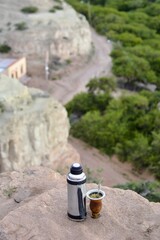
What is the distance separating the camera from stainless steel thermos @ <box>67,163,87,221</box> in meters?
6.40

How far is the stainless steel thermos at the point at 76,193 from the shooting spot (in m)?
6.40

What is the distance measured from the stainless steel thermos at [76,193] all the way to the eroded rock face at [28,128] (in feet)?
39.2

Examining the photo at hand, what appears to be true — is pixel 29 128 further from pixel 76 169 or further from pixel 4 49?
pixel 4 49

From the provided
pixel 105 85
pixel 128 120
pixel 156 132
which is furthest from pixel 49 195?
pixel 105 85

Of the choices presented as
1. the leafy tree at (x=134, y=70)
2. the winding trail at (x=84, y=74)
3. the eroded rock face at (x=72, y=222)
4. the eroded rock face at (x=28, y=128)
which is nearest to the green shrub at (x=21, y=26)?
the winding trail at (x=84, y=74)

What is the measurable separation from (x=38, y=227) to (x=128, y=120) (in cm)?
2331

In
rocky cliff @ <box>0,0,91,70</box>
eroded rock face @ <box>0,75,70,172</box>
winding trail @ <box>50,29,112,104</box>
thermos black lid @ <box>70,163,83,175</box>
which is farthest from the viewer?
rocky cliff @ <box>0,0,91,70</box>

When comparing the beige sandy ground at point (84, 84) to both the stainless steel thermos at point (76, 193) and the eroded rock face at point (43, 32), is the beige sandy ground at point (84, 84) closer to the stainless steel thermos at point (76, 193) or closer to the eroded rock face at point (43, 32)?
the eroded rock face at point (43, 32)

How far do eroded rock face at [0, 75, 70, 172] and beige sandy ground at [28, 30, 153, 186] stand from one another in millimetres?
3360

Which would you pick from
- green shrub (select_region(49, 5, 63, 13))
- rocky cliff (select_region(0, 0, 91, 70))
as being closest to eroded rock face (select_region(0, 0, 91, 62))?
rocky cliff (select_region(0, 0, 91, 70))

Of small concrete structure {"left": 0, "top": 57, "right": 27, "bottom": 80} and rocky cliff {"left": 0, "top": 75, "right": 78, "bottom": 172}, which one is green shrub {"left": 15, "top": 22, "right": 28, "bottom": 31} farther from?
rocky cliff {"left": 0, "top": 75, "right": 78, "bottom": 172}

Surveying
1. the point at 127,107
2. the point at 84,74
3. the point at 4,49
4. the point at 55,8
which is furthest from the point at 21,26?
the point at 127,107

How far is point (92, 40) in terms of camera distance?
1860 inches

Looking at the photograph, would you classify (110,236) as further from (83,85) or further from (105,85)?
(83,85)
